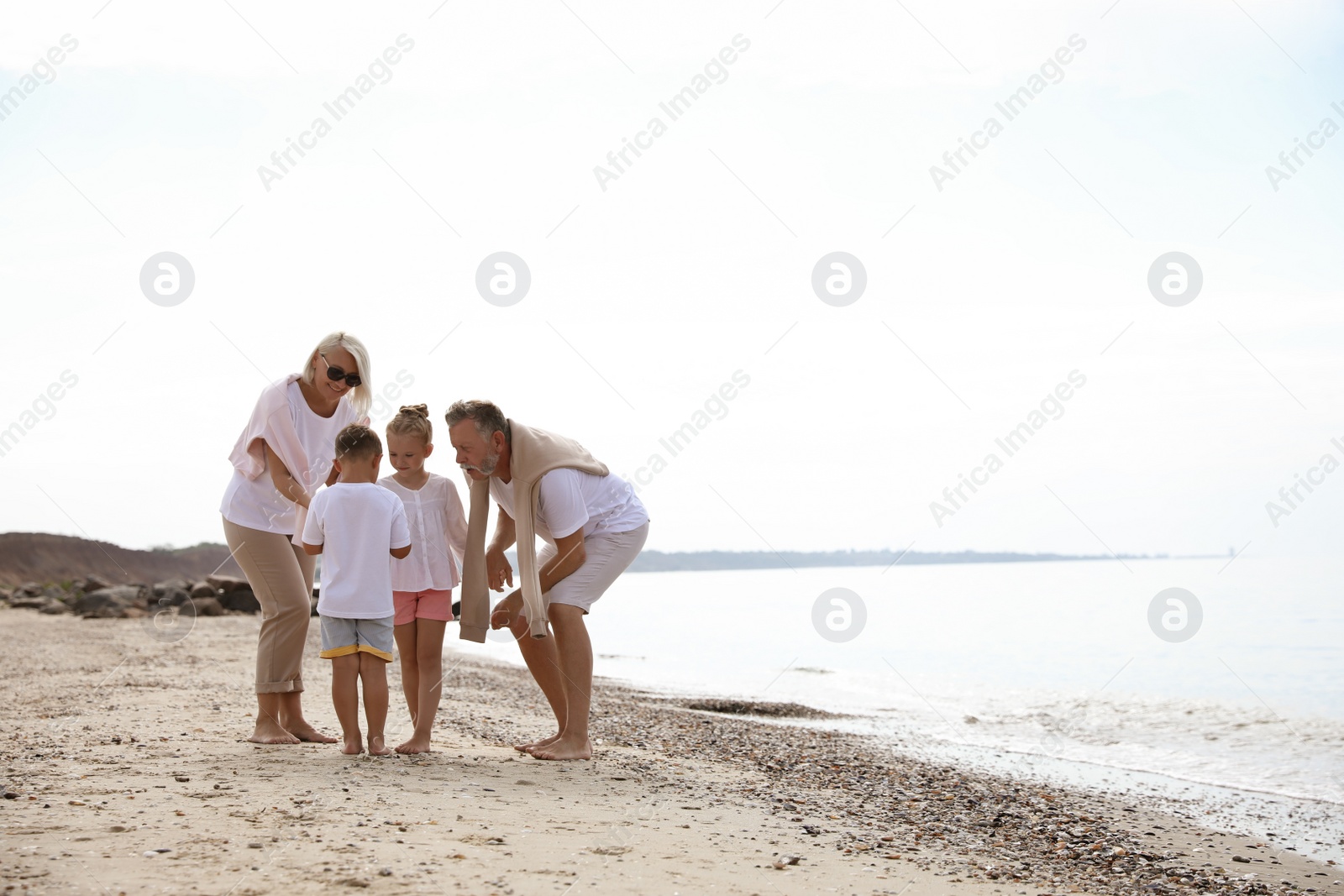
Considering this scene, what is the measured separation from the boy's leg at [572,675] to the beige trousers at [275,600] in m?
1.22

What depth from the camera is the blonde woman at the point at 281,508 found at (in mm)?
4773

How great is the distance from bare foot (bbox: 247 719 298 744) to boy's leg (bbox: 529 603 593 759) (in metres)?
1.15

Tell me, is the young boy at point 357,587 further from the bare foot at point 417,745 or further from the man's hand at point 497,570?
the man's hand at point 497,570

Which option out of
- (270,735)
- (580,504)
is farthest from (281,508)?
(580,504)

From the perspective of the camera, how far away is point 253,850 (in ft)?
9.20

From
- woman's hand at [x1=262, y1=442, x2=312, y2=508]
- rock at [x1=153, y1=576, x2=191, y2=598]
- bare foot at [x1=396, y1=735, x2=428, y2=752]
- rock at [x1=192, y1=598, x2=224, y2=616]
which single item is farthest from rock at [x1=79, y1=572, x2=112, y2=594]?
bare foot at [x1=396, y1=735, x2=428, y2=752]

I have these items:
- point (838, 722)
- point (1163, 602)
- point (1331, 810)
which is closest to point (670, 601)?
point (1163, 602)

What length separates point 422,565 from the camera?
478 centimetres

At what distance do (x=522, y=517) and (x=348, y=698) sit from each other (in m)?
1.11

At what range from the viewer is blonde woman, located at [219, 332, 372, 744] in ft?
15.7

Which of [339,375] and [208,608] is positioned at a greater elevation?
[339,375]

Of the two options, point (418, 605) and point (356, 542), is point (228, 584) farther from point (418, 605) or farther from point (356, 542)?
point (356, 542)

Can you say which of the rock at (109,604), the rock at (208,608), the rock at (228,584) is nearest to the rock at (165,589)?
the rock at (109,604)

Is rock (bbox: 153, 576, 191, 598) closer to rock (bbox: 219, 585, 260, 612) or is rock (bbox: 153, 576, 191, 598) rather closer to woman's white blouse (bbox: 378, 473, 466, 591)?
rock (bbox: 219, 585, 260, 612)
